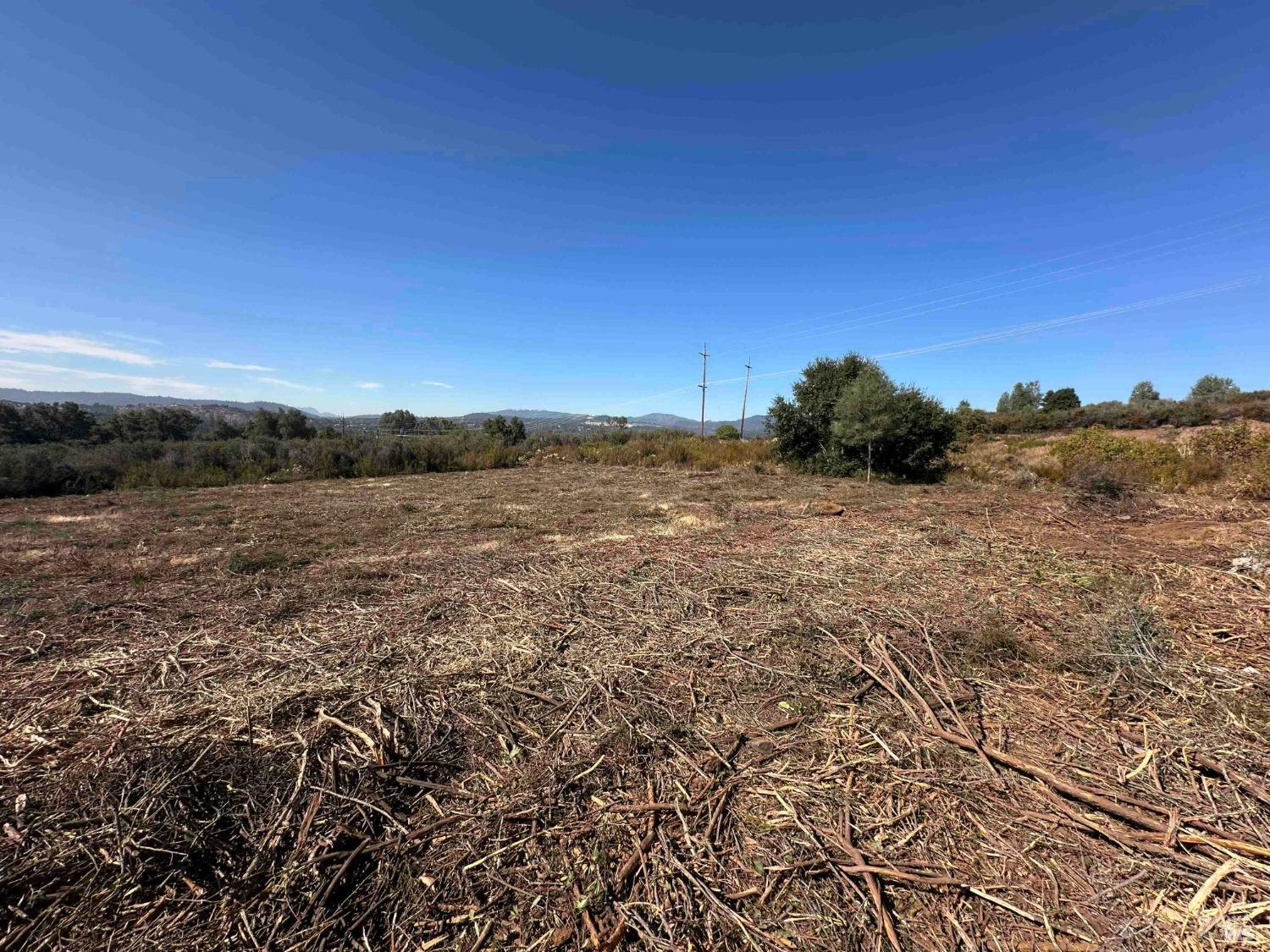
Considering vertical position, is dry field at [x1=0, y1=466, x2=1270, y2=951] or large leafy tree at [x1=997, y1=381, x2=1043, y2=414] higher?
large leafy tree at [x1=997, y1=381, x2=1043, y2=414]

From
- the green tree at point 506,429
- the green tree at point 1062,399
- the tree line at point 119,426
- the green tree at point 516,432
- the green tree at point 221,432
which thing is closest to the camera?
the tree line at point 119,426

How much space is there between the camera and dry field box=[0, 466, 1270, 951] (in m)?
1.64

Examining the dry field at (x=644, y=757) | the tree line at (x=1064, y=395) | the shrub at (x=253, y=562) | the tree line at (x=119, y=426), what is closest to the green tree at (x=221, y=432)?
the tree line at (x=119, y=426)

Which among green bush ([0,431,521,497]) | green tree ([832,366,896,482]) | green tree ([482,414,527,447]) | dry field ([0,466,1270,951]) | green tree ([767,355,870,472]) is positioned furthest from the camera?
green tree ([482,414,527,447])

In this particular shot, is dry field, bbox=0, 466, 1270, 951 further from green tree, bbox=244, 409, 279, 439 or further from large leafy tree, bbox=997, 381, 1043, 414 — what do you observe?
large leafy tree, bbox=997, 381, 1043, 414

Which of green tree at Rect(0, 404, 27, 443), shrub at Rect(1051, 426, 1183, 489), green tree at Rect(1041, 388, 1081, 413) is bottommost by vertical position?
green tree at Rect(0, 404, 27, 443)

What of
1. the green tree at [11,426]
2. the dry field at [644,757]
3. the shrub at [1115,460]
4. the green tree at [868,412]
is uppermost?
the green tree at [868,412]

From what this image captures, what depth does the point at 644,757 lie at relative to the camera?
237cm

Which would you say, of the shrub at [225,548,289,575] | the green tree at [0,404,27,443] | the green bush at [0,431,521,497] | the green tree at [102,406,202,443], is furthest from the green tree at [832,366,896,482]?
the green tree at [102,406,202,443]

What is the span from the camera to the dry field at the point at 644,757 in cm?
164

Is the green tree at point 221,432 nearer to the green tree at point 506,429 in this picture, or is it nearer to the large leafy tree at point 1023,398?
the green tree at point 506,429

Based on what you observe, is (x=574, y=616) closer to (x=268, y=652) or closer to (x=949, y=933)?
(x=268, y=652)

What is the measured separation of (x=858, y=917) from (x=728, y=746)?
2.87 ft

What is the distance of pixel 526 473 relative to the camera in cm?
1738
